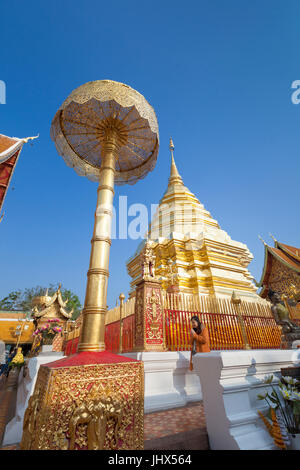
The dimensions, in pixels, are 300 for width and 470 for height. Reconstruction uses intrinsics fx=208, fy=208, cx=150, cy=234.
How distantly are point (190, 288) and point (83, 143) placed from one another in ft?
23.6

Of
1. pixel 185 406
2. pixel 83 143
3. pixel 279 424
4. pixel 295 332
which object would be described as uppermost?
pixel 83 143

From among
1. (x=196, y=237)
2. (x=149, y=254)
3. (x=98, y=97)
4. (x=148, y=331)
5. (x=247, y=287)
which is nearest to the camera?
(x=98, y=97)

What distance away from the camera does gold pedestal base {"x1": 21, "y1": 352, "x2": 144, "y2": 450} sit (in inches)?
52.3

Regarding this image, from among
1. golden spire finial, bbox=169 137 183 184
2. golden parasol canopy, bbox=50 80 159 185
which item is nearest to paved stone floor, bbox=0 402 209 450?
golden parasol canopy, bbox=50 80 159 185

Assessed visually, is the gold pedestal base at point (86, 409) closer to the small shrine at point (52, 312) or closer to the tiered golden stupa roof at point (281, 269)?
the tiered golden stupa roof at point (281, 269)

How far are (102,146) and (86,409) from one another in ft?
10.7

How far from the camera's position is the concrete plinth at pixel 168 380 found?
11.8ft

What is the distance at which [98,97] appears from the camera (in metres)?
2.96

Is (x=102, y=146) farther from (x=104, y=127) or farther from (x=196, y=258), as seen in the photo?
(x=196, y=258)

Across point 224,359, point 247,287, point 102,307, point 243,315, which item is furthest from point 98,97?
point 247,287

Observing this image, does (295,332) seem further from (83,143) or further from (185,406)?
(83,143)

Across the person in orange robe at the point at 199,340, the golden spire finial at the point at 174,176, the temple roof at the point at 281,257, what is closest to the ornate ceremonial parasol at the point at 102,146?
the person in orange robe at the point at 199,340

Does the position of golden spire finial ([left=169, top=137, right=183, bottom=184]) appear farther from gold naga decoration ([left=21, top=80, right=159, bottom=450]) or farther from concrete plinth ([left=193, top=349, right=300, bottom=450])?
concrete plinth ([left=193, top=349, right=300, bottom=450])

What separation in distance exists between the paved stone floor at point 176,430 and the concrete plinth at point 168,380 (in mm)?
239
